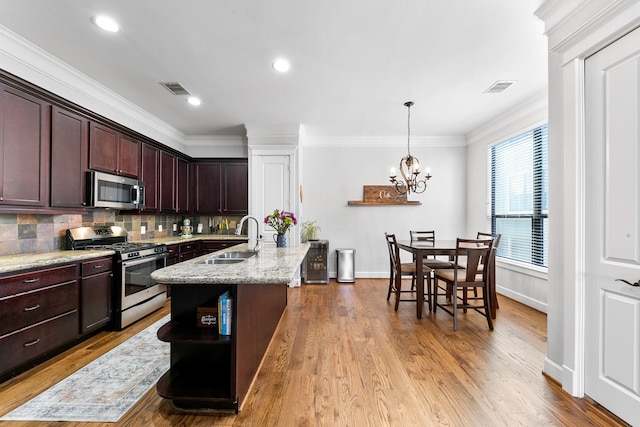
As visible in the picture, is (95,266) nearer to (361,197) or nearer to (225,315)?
(225,315)

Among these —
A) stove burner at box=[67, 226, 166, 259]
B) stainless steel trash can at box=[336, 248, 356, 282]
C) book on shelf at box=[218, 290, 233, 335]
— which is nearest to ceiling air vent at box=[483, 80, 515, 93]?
stainless steel trash can at box=[336, 248, 356, 282]

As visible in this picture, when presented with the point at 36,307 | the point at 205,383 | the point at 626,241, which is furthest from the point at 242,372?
the point at 626,241

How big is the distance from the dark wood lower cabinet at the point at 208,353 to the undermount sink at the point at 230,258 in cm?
40

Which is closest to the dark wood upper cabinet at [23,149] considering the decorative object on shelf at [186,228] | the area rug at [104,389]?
the area rug at [104,389]

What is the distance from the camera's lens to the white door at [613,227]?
1.61 meters

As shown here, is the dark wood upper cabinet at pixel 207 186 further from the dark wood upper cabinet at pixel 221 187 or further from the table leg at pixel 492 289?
the table leg at pixel 492 289

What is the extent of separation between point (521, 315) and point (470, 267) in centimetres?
114

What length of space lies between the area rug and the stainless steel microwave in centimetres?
158

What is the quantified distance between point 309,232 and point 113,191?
3.06m

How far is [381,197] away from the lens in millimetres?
5590

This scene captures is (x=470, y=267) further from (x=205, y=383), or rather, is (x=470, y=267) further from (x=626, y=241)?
(x=205, y=383)

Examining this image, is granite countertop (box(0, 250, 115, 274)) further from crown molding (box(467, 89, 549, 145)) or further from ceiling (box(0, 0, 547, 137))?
crown molding (box(467, 89, 549, 145))

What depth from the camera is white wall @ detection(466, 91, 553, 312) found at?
147 inches

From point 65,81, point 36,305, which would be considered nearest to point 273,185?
point 65,81
